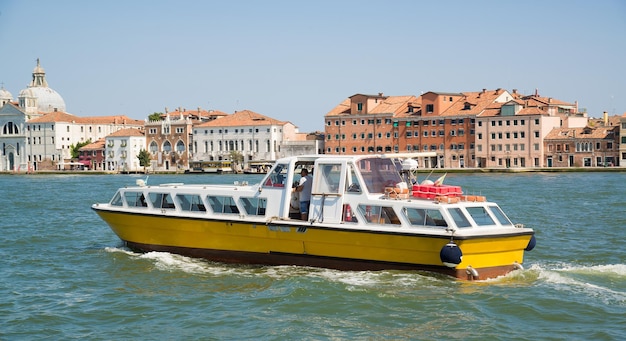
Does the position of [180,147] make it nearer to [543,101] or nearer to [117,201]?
[543,101]

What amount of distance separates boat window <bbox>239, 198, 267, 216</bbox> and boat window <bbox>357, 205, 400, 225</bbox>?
7.64 feet

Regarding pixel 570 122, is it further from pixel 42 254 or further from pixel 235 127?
pixel 42 254

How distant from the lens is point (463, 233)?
47.3ft

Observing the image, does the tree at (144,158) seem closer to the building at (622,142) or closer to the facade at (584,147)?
the facade at (584,147)

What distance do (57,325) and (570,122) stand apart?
77093 mm

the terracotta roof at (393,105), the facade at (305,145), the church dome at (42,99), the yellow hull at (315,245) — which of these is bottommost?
the yellow hull at (315,245)

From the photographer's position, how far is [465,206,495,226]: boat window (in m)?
15.1

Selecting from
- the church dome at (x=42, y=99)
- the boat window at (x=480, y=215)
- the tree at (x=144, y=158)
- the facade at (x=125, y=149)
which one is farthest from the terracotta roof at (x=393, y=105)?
the boat window at (x=480, y=215)

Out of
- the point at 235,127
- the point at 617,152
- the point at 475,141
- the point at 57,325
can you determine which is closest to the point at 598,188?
the point at 617,152

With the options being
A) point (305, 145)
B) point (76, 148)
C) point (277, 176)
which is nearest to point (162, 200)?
point (277, 176)

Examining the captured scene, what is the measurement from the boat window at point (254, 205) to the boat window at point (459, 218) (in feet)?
13.9

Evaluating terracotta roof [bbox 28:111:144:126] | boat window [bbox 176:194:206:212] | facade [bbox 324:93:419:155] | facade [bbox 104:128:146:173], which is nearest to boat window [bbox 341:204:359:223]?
boat window [bbox 176:194:206:212]

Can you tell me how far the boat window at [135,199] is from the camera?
19062 mm

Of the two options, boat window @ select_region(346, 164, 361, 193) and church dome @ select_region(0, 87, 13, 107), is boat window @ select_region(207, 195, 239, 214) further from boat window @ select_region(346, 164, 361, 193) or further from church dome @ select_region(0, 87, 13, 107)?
church dome @ select_region(0, 87, 13, 107)
